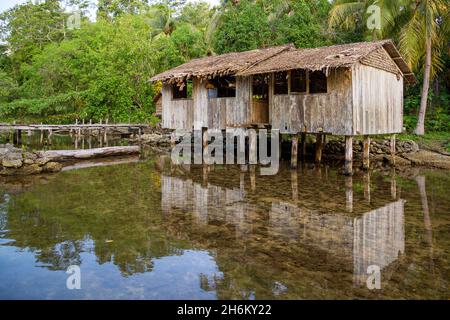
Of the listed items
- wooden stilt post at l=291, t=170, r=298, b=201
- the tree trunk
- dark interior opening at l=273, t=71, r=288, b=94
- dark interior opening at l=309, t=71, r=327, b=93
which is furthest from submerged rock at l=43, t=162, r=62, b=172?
the tree trunk

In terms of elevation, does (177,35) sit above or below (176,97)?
above

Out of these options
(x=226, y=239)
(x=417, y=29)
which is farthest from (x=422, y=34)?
(x=226, y=239)

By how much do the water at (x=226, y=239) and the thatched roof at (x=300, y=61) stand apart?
403 cm

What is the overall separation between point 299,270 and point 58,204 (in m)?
7.06

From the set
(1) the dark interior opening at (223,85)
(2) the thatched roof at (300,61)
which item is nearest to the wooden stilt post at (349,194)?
(2) the thatched roof at (300,61)

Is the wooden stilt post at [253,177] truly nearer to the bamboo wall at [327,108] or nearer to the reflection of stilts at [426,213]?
the bamboo wall at [327,108]

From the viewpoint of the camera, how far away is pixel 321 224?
348 inches

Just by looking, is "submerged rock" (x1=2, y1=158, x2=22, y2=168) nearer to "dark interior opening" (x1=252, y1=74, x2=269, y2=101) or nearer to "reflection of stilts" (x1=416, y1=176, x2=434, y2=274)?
"dark interior opening" (x1=252, y1=74, x2=269, y2=101)

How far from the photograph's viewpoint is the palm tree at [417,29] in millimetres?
18931

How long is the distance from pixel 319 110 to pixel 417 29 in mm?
8384

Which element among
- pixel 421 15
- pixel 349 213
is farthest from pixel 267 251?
pixel 421 15
